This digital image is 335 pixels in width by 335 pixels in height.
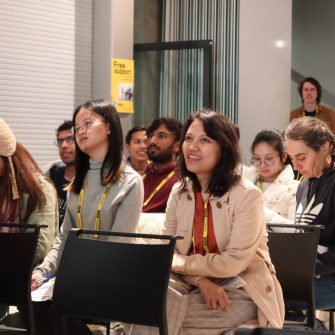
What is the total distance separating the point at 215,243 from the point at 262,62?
4.50 meters

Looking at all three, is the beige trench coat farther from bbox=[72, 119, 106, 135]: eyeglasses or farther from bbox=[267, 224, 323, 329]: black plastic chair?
bbox=[72, 119, 106, 135]: eyeglasses

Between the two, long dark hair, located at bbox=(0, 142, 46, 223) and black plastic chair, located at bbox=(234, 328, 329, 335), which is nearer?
black plastic chair, located at bbox=(234, 328, 329, 335)

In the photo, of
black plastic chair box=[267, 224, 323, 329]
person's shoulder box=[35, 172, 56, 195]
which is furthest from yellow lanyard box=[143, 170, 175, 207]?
black plastic chair box=[267, 224, 323, 329]

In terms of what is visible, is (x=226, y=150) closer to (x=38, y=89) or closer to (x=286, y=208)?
(x=286, y=208)

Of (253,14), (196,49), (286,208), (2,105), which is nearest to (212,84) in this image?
(196,49)

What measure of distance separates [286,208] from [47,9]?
322cm

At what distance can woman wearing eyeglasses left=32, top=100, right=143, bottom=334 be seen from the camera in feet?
9.68

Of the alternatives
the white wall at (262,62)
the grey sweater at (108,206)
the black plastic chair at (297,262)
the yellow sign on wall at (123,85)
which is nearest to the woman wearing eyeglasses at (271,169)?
the black plastic chair at (297,262)

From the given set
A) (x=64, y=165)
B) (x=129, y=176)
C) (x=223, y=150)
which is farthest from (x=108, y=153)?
(x=64, y=165)

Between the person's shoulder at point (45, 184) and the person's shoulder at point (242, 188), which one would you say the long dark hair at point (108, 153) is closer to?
the person's shoulder at point (45, 184)

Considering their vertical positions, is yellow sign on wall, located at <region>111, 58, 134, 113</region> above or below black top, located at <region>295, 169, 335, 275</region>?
above

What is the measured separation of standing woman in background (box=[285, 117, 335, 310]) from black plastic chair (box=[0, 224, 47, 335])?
125 cm

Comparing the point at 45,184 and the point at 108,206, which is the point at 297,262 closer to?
the point at 108,206

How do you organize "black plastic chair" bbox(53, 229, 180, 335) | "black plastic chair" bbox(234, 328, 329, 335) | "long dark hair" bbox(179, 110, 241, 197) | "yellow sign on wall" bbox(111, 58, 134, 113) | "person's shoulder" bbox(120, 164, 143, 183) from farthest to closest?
"yellow sign on wall" bbox(111, 58, 134, 113)
"person's shoulder" bbox(120, 164, 143, 183)
"long dark hair" bbox(179, 110, 241, 197)
"black plastic chair" bbox(53, 229, 180, 335)
"black plastic chair" bbox(234, 328, 329, 335)
